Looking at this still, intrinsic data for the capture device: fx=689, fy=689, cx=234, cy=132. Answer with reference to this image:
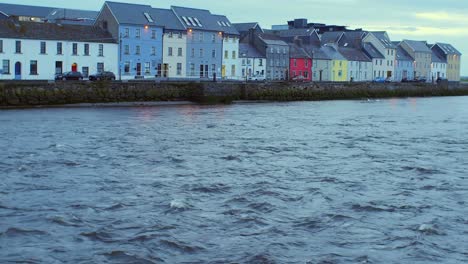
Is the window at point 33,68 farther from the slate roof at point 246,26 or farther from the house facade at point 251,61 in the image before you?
the slate roof at point 246,26

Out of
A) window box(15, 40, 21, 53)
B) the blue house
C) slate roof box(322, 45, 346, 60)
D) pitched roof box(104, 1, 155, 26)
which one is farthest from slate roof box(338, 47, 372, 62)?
window box(15, 40, 21, 53)

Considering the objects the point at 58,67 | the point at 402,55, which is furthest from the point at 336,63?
the point at 58,67

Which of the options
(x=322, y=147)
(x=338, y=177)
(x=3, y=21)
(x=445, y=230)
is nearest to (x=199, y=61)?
(x=3, y=21)

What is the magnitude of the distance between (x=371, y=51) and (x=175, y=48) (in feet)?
173

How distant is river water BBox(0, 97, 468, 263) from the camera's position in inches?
500

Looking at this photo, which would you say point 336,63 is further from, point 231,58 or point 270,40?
point 231,58

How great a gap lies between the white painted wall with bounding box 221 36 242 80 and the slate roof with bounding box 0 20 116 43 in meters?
19.5

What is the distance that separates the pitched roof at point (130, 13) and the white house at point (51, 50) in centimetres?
315

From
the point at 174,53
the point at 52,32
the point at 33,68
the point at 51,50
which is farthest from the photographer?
the point at 174,53

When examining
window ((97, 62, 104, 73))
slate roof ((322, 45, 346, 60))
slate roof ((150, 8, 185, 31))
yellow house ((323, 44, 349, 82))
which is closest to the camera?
window ((97, 62, 104, 73))

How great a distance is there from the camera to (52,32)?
72.1 m

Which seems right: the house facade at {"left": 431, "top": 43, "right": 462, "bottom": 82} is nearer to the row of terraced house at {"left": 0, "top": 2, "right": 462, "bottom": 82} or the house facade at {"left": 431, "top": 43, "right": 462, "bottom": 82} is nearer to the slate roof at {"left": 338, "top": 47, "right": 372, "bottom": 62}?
the row of terraced house at {"left": 0, "top": 2, "right": 462, "bottom": 82}

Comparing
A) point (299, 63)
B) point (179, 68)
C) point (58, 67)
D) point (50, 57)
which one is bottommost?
point (58, 67)

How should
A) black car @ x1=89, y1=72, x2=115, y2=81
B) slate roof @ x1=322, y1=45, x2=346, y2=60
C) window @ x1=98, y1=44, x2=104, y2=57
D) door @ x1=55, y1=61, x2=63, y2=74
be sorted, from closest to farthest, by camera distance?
black car @ x1=89, y1=72, x2=115, y2=81 < door @ x1=55, y1=61, x2=63, y2=74 < window @ x1=98, y1=44, x2=104, y2=57 < slate roof @ x1=322, y1=45, x2=346, y2=60
